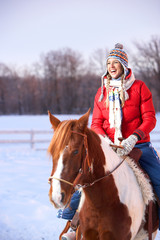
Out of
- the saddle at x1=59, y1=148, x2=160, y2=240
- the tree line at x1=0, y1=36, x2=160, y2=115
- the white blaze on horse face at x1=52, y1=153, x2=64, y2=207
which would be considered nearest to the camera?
the white blaze on horse face at x1=52, y1=153, x2=64, y2=207

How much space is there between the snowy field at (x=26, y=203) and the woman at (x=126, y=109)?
1.84 feet

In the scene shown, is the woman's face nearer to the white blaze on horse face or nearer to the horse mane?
the horse mane

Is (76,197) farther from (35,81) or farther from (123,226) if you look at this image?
(35,81)

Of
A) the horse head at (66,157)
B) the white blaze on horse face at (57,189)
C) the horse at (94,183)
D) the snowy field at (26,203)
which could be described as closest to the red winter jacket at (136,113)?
the horse at (94,183)

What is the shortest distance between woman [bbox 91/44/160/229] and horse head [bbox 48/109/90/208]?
0.81 metres

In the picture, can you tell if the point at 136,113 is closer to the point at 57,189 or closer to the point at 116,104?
the point at 116,104

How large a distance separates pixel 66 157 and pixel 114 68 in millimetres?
1418

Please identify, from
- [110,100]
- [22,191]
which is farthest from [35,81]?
[110,100]

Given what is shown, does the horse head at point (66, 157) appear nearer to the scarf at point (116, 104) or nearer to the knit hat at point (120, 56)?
the scarf at point (116, 104)

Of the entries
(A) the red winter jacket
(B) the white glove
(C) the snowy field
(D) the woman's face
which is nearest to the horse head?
(C) the snowy field

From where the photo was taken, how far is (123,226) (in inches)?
90.5

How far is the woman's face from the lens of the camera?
287 cm

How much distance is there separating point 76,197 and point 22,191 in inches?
170

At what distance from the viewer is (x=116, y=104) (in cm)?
280
